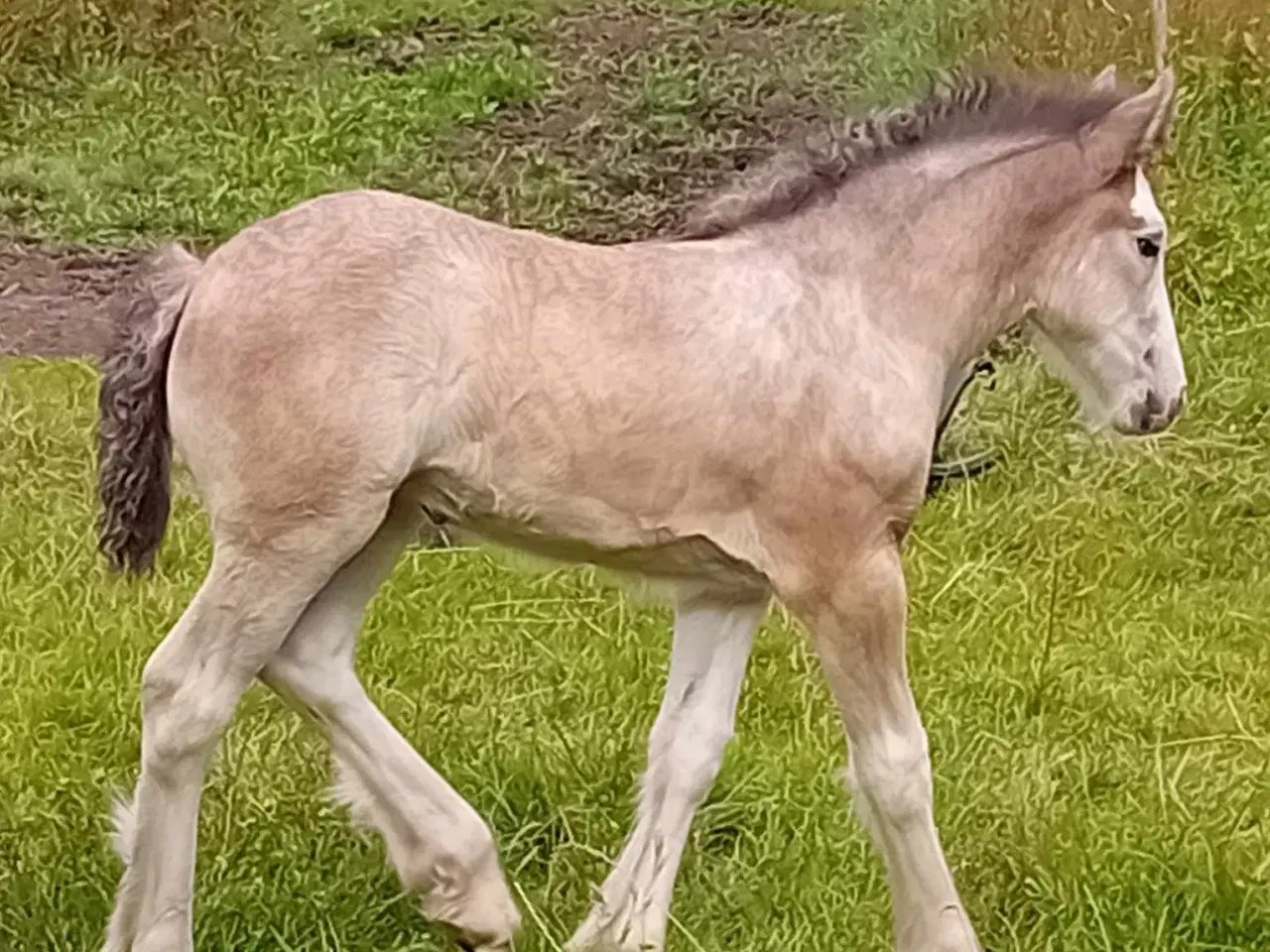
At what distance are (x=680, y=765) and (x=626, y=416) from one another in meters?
0.72

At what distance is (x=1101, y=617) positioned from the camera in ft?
19.3

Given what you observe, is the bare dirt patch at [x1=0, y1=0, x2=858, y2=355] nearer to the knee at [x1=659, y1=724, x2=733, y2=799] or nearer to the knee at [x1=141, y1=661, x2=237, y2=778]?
the knee at [x1=659, y1=724, x2=733, y2=799]

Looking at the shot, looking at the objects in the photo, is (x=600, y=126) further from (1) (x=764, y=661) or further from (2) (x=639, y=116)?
(1) (x=764, y=661)

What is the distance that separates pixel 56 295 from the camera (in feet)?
31.6

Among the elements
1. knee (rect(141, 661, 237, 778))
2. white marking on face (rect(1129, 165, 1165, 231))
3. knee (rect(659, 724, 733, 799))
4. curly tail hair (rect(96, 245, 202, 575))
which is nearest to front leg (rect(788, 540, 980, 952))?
knee (rect(659, 724, 733, 799))

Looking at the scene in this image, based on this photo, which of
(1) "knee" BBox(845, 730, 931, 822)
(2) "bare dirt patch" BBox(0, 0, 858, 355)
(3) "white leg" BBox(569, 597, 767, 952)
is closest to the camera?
(1) "knee" BBox(845, 730, 931, 822)

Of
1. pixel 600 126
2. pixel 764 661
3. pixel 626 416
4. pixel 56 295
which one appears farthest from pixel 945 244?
pixel 600 126

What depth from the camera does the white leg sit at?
3822mm

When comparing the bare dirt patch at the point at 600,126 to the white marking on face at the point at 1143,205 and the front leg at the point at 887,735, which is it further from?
the front leg at the point at 887,735

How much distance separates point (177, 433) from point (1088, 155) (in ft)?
4.89

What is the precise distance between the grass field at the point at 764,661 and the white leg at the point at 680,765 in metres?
0.18

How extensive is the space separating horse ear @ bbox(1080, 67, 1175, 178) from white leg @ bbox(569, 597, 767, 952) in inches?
35.3

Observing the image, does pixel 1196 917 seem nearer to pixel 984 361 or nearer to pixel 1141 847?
pixel 1141 847

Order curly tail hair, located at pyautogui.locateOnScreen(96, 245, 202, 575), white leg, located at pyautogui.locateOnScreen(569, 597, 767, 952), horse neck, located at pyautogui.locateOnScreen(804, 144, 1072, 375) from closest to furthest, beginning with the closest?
curly tail hair, located at pyautogui.locateOnScreen(96, 245, 202, 575), horse neck, located at pyautogui.locateOnScreen(804, 144, 1072, 375), white leg, located at pyautogui.locateOnScreen(569, 597, 767, 952)
